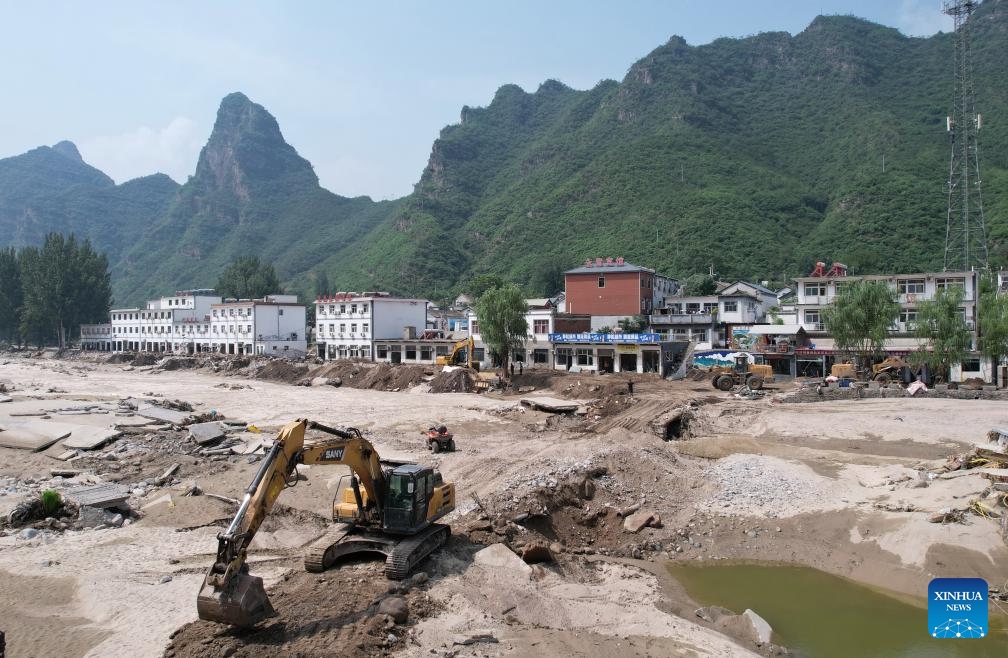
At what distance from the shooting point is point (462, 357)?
54406mm

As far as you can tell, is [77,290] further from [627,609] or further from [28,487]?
[627,609]

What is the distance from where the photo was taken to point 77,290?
3615 inches

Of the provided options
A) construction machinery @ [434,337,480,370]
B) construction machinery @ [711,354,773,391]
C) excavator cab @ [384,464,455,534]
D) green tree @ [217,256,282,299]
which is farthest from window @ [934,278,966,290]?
green tree @ [217,256,282,299]

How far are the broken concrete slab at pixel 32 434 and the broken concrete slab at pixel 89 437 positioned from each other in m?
0.37

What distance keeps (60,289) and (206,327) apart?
27098 mm

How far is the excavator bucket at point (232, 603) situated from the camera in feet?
31.1

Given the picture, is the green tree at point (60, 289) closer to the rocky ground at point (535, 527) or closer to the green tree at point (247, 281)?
the green tree at point (247, 281)

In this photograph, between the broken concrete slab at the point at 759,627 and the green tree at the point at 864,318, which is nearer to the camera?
the broken concrete slab at the point at 759,627

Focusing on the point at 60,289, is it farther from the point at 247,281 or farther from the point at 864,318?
the point at 864,318

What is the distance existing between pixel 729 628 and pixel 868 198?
9216 centimetres

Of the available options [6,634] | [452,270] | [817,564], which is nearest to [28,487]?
[6,634]

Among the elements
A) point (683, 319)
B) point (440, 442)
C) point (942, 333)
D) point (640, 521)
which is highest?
point (683, 319)

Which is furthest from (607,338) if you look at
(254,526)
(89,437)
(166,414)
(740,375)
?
(254,526)

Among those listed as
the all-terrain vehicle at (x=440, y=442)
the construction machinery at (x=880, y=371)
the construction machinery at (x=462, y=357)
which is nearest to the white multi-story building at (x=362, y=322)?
the construction machinery at (x=462, y=357)
